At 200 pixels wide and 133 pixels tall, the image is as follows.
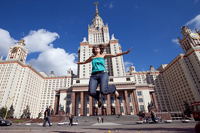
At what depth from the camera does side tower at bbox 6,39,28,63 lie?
8506 cm

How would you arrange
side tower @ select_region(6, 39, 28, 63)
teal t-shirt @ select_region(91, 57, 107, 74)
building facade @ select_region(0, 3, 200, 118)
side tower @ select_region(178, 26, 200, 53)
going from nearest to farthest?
1. teal t-shirt @ select_region(91, 57, 107, 74)
2. building facade @ select_region(0, 3, 200, 118)
3. side tower @ select_region(178, 26, 200, 53)
4. side tower @ select_region(6, 39, 28, 63)

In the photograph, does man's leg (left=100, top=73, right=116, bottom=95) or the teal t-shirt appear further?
the teal t-shirt

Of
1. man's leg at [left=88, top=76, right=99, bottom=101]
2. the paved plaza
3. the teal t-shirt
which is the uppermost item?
the teal t-shirt

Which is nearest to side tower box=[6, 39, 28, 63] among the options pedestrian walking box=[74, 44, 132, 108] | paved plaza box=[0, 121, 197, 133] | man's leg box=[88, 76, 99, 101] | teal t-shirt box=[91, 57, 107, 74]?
paved plaza box=[0, 121, 197, 133]

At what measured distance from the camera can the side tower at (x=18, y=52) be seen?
3349 inches

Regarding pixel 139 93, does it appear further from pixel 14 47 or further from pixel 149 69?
pixel 14 47

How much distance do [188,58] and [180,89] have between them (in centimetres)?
2030

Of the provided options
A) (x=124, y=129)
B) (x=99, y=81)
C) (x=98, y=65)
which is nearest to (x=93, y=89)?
(x=99, y=81)

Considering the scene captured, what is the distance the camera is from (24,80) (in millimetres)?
74938

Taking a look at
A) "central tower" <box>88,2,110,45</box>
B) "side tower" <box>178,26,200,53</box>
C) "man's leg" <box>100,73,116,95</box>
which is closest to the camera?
"man's leg" <box>100,73,116,95</box>

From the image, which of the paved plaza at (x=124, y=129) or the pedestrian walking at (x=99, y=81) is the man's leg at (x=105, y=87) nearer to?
the pedestrian walking at (x=99, y=81)

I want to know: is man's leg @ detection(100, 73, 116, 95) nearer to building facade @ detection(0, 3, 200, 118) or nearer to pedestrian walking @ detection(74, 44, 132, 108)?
pedestrian walking @ detection(74, 44, 132, 108)

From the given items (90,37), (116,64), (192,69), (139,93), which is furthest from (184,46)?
(90,37)

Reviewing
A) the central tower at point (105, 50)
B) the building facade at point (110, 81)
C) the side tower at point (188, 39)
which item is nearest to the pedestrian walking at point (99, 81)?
the building facade at point (110, 81)
